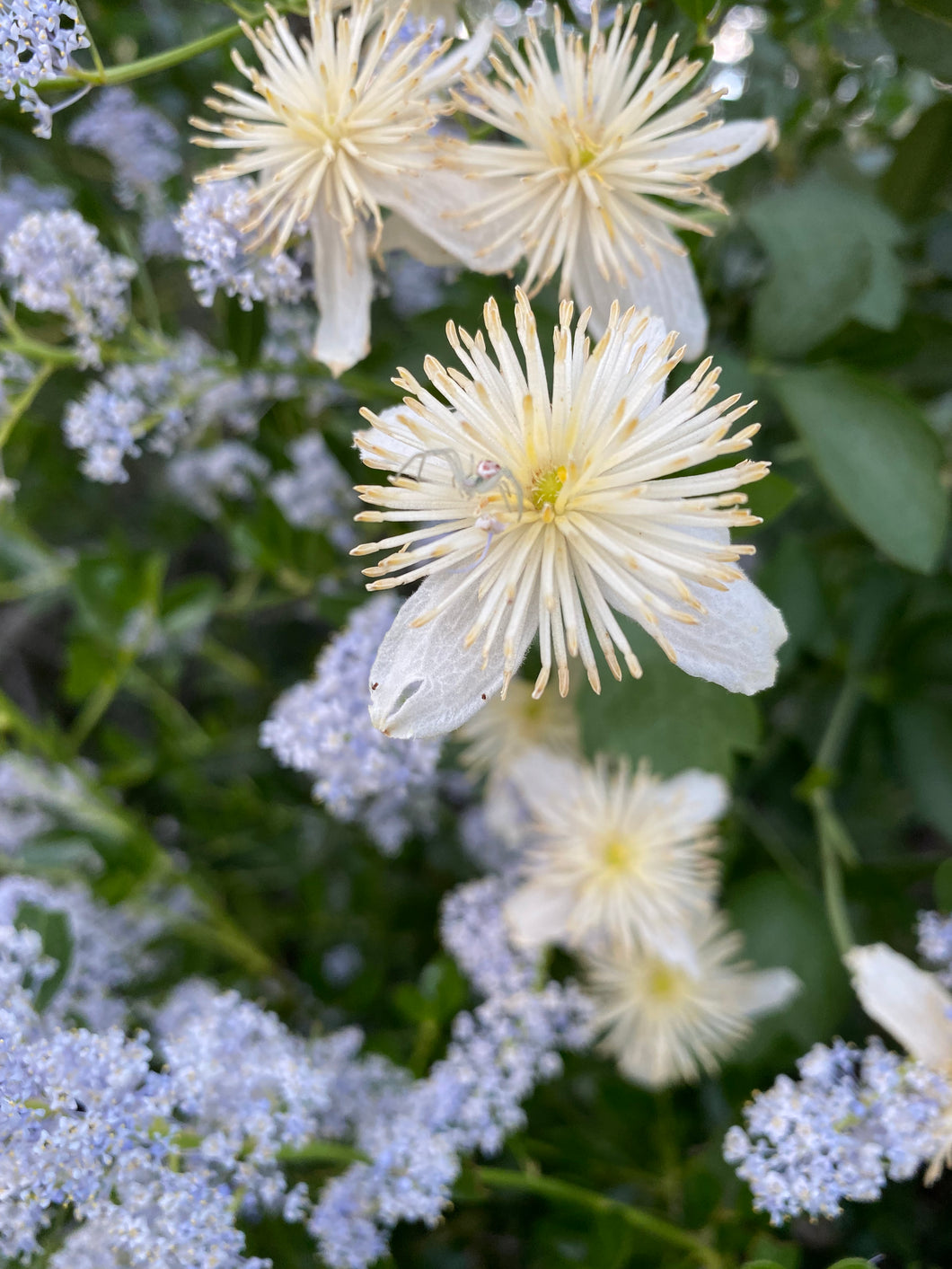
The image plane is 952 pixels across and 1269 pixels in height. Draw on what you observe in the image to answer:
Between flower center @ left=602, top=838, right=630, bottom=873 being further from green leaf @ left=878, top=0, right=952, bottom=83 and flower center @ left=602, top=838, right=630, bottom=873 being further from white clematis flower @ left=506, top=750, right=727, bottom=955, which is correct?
green leaf @ left=878, top=0, right=952, bottom=83

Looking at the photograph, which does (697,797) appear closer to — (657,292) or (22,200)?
(657,292)

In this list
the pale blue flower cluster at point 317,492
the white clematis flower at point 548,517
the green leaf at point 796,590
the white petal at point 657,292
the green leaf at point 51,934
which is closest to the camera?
the white clematis flower at point 548,517

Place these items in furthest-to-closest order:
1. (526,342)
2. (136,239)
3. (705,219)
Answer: (136,239) → (705,219) → (526,342)

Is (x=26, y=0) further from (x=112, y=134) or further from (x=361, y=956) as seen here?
(x=361, y=956)

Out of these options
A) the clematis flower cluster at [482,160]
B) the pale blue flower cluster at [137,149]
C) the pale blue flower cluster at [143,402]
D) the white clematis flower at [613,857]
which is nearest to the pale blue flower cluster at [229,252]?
the clematis flower cluster at [482,160]

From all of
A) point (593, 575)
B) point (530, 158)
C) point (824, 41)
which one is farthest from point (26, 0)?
point (824, 41)

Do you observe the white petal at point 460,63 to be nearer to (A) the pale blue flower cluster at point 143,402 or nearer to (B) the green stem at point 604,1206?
(A) the pale blue flower cluster at point 143,402
